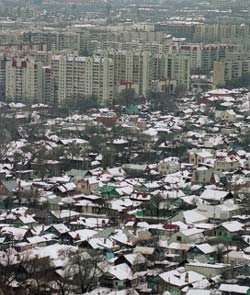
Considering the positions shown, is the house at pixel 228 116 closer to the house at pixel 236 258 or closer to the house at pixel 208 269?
the house at pixel 236 258

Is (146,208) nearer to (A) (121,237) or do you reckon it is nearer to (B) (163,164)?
(A) (121,237)

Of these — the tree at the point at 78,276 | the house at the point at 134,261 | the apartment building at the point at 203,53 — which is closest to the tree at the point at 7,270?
the tree at the point at 78,276

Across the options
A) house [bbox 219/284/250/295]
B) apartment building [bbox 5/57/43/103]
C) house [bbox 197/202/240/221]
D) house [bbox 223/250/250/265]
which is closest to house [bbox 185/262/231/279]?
house [bbox 223/250/250/265]

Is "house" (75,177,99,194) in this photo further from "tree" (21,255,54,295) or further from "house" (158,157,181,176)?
"tree" (21,255,54,295)

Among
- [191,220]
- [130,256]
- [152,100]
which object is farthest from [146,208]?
[152,100]

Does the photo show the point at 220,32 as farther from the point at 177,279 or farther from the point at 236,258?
the point at 177,279

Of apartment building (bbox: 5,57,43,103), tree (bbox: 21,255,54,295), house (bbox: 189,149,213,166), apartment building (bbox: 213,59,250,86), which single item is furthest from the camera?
apartment building (bbox: 213,59,250,86)

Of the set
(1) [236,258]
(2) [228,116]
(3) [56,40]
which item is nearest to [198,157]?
(2) [228,116]
